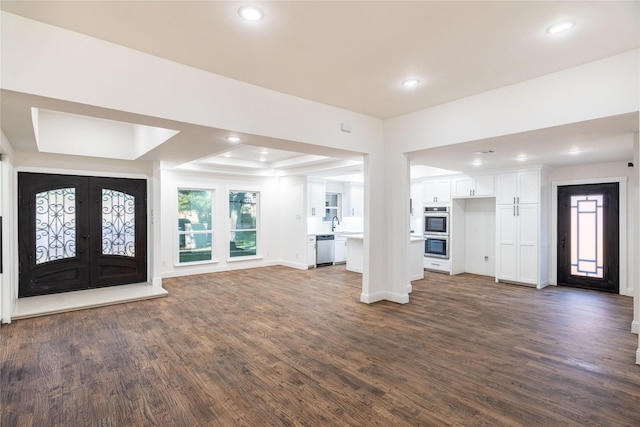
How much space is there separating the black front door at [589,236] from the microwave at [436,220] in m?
2.28

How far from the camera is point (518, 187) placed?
687 centimetres

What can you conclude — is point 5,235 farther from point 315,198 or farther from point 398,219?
point 315,198

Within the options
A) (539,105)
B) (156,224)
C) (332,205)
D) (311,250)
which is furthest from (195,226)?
(539,105)

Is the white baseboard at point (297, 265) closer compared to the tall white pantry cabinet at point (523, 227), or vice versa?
the tall white pantry cabinet at point (523, 227)

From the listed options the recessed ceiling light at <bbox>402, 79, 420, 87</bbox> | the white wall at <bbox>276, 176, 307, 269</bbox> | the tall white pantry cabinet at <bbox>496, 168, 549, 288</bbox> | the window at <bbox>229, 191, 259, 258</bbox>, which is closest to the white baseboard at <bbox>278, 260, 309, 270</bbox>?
the white wall at <bbox>276, 176, 307, 269</bbox>

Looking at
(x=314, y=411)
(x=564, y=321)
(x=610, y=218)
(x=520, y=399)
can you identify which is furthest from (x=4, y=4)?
(x=610, y=218)

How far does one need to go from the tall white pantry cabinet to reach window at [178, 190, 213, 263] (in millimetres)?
6727

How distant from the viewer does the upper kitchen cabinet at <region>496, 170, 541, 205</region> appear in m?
6.62

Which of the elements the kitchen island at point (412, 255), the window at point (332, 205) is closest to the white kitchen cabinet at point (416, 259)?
the kitchen island at point (412, 255)

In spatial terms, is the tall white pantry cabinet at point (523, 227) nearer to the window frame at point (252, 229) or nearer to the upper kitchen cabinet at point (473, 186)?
the upper kitchen cabinet at point (473, 186)

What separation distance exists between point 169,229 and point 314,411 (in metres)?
6.12

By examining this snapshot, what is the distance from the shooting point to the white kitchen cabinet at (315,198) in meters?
8.95

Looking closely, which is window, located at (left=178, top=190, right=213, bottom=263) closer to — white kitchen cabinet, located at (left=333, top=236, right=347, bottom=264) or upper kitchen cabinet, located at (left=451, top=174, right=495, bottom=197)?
white kitchen cabinet, located at (left=333, top=236, right=347, bottom=264)

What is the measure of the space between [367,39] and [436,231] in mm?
6203
